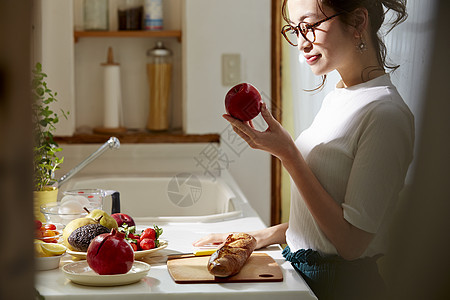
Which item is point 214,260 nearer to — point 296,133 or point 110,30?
point 296,133

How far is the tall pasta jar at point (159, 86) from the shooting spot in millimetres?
2393

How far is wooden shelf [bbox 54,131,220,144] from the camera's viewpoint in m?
2.33

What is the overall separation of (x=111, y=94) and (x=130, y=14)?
13.0 inches

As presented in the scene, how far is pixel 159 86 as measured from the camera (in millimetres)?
2400

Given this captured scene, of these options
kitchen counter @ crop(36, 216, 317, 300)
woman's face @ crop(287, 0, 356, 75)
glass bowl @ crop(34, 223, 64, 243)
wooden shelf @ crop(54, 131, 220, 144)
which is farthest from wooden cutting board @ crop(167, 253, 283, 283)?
wooden shelf @ crop(54, 131, 220, 144)

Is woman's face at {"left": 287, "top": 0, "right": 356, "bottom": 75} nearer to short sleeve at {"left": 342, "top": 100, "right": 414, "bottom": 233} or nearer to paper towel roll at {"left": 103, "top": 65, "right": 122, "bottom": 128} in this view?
short sleeve at {"left": 342, "top": 100, "right": 414, "bottom": 233}

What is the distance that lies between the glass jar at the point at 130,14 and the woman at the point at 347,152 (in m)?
1.38

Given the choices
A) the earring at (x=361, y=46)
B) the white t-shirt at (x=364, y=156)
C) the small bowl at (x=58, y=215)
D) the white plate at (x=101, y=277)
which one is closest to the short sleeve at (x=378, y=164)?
the white t-shirt at (x=364, y=156)

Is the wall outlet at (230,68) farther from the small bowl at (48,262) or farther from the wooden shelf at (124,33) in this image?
the small bowl at (48,262)

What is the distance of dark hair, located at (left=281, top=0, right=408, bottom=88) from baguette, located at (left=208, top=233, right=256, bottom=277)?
16.2 inches

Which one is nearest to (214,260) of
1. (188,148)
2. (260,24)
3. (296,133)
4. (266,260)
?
(266,260)

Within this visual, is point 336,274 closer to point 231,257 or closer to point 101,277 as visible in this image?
point 231,257

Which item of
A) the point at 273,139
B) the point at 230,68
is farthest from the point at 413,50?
the point at 230,68

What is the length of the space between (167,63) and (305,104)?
2.25ft
